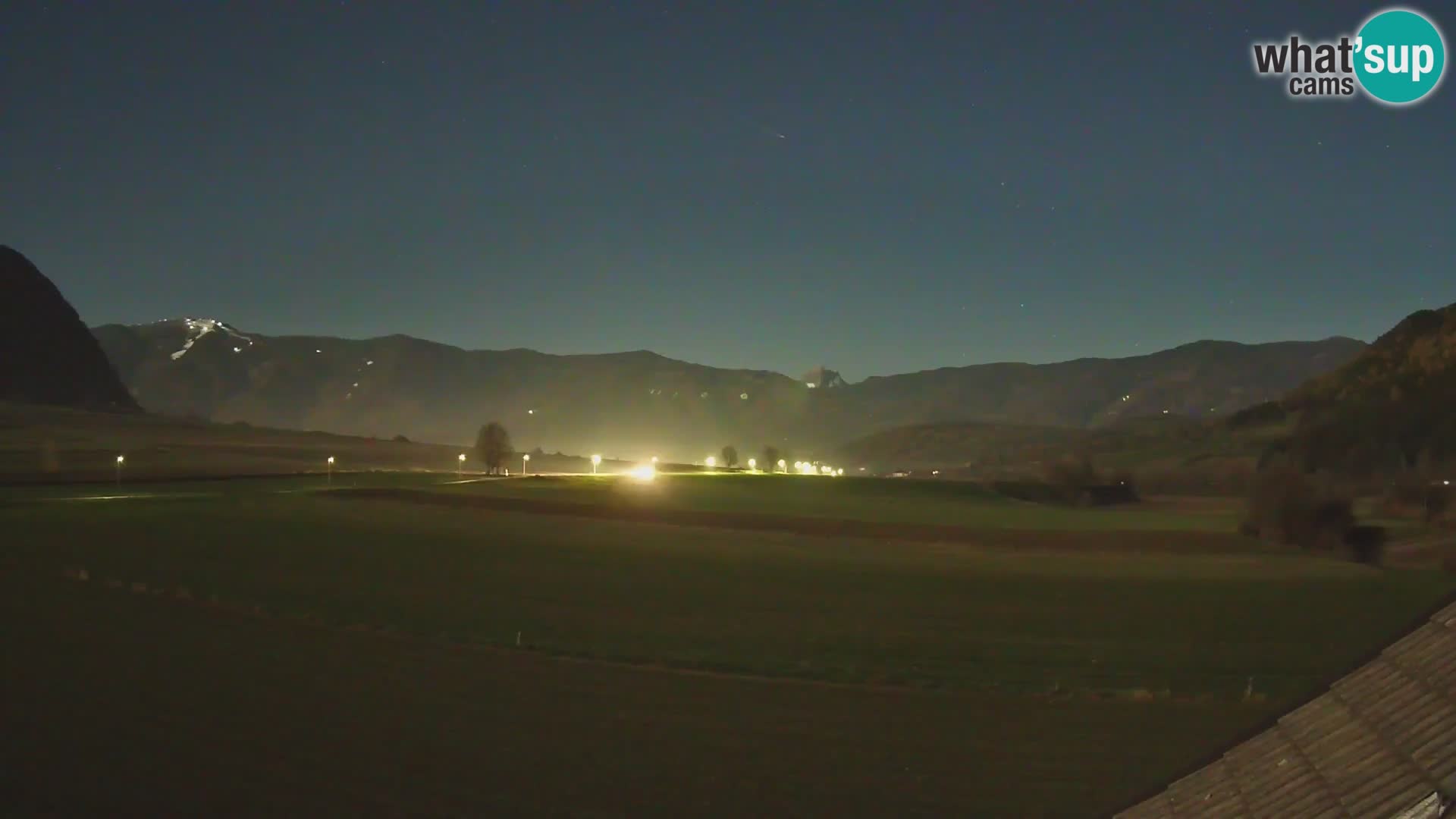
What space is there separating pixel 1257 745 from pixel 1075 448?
178277 millimetres

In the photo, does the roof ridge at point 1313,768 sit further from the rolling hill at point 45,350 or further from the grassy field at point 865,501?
the rolling hill at point 45,350

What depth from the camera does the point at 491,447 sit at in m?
130

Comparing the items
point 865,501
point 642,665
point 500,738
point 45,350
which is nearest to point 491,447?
point 865,501

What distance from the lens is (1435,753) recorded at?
539 cm

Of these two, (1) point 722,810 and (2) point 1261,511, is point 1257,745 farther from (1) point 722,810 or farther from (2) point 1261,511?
(2) point 1261,511

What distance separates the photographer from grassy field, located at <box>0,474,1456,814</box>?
51.1 ft

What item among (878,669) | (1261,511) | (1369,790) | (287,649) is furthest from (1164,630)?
(1261,511)

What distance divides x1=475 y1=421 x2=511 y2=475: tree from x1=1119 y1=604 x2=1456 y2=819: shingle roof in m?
124

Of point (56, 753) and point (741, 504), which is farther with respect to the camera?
point (741, 504)

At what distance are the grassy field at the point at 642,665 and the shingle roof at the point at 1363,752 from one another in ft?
25.6

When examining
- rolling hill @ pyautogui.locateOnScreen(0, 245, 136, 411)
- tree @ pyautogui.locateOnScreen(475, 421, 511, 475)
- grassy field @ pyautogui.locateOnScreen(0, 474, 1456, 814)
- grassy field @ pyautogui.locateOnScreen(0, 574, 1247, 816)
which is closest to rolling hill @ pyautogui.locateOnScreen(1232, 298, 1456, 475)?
grassy field @ pyautogui.locateOnScreen(0, 474, 1456, 814)

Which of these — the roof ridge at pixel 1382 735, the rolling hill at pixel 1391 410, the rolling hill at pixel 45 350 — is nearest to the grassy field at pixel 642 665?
the roof ridge at pixel 1382 735

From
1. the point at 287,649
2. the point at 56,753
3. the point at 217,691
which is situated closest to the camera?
the point at 56,753

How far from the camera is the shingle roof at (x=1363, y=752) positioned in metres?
5.36
